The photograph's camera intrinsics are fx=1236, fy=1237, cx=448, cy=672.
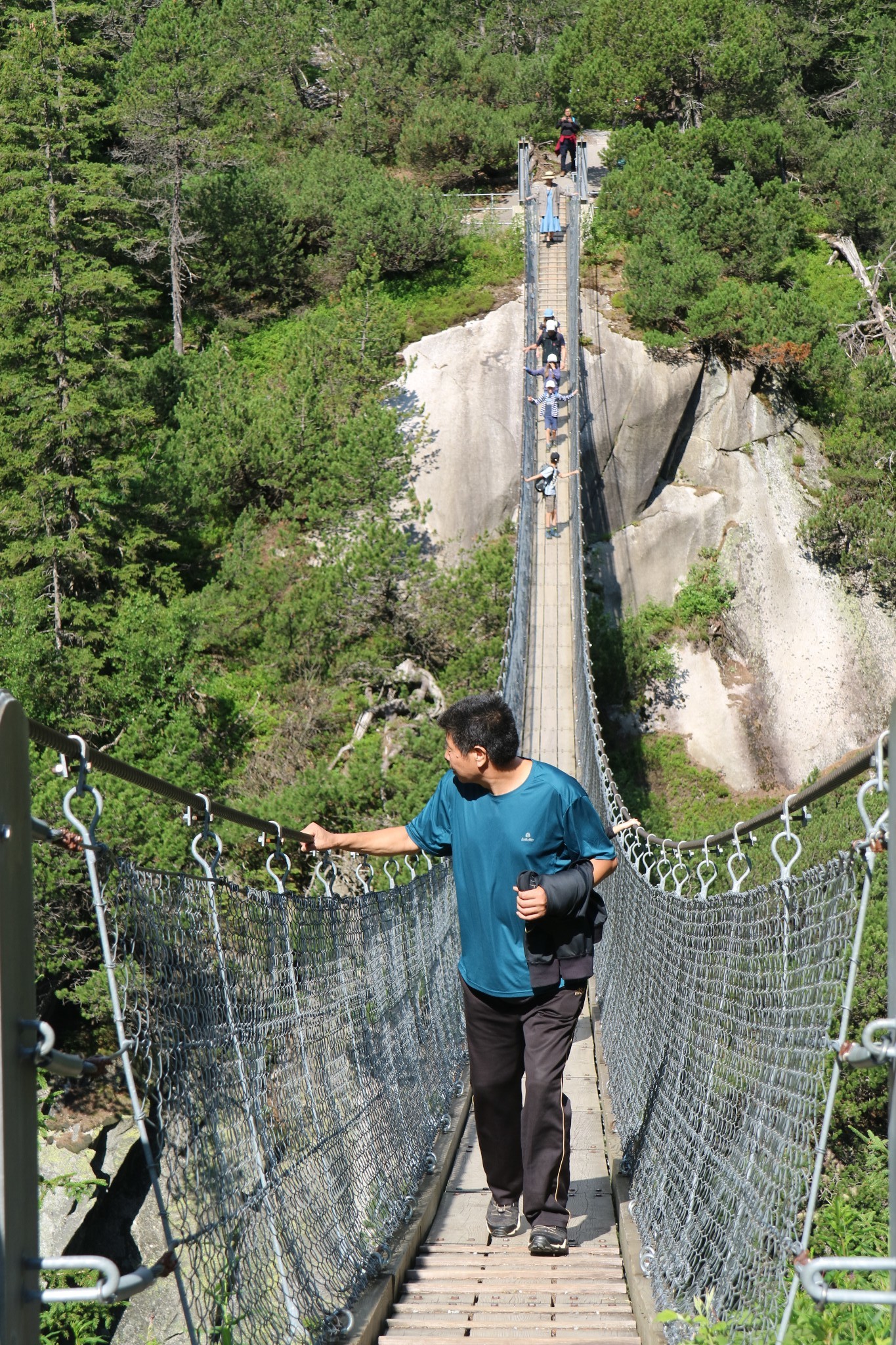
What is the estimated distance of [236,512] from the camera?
1421cm

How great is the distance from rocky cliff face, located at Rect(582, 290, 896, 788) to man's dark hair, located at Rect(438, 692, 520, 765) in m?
12.0

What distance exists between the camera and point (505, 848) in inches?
86.0

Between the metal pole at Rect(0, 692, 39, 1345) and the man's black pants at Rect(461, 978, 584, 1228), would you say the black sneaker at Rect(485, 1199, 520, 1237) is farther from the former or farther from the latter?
the metal pole at Rect(0, 692, 39, 1345)

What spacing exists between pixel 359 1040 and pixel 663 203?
15.9 m

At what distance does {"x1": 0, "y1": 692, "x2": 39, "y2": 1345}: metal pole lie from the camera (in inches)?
38.0

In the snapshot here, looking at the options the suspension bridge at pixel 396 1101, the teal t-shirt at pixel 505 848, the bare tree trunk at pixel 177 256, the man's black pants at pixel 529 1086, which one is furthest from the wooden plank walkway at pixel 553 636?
the bare tree trunk at pixel 177 256

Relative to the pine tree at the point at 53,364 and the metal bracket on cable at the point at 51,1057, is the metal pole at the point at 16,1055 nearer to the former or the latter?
the metal bracket on cable at the point at 51,1057

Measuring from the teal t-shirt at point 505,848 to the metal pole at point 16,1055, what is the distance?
3.98 feet

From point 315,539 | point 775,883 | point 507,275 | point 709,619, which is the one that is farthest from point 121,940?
point 507,275

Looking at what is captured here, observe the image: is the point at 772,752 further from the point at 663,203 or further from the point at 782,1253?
the point at 782,1253

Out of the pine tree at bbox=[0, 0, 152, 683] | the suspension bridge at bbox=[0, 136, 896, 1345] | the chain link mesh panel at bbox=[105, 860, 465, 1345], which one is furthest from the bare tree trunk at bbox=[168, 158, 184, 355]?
the chain link mesh panel at bbox=[105, 860, 465, 1345]

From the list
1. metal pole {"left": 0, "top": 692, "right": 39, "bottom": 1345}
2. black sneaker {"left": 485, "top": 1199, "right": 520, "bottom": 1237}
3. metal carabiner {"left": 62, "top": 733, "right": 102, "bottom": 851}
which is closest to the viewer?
metal pole {"left": 0, "top": 692, "right": 39, "bottom": 1345}

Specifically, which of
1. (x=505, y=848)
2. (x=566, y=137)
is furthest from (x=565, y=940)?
(x=566, y=137)

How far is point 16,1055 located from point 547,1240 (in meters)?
1.63
